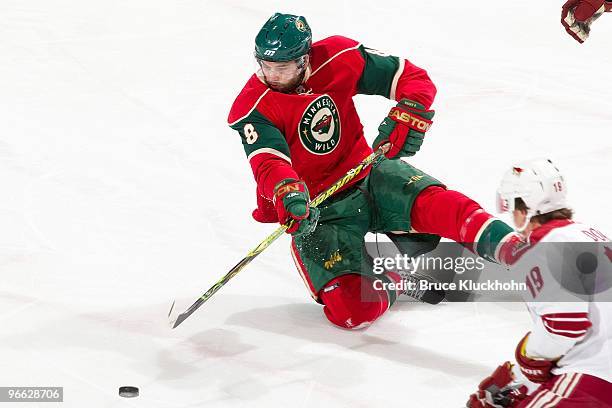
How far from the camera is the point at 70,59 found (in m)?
6.07

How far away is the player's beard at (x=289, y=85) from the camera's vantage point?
382 centimetres

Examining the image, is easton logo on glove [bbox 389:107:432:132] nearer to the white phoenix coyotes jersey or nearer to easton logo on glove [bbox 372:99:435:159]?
easton logo on glove [bbox 372:99:435:159]

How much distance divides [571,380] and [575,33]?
6.59 ft

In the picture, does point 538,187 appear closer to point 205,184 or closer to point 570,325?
point 570,325

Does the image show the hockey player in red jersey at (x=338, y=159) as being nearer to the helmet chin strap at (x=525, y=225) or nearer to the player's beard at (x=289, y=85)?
the player's beard at (x=289, y=85)

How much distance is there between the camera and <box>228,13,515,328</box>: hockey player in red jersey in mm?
3693

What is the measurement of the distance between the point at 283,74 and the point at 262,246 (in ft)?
1.93

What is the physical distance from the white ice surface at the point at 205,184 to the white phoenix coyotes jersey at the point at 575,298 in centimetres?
65

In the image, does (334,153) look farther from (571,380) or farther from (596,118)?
(596,118)

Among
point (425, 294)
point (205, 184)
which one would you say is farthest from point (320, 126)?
point (205, 184)

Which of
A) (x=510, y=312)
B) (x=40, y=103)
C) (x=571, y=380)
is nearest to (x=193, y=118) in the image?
(x=40, y=103)

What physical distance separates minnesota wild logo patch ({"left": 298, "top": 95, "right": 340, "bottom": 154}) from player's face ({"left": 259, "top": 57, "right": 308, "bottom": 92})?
99 mm

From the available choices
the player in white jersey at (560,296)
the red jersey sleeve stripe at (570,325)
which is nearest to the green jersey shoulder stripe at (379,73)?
the player in white jersey at (560,296)

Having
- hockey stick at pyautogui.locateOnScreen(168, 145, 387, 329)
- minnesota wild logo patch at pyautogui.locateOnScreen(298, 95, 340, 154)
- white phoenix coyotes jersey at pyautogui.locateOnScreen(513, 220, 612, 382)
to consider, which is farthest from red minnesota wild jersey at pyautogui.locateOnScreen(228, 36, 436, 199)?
white phoenix coyotes jersey at pyautogui.locateOnScreen(513, 220, 612, 382)
